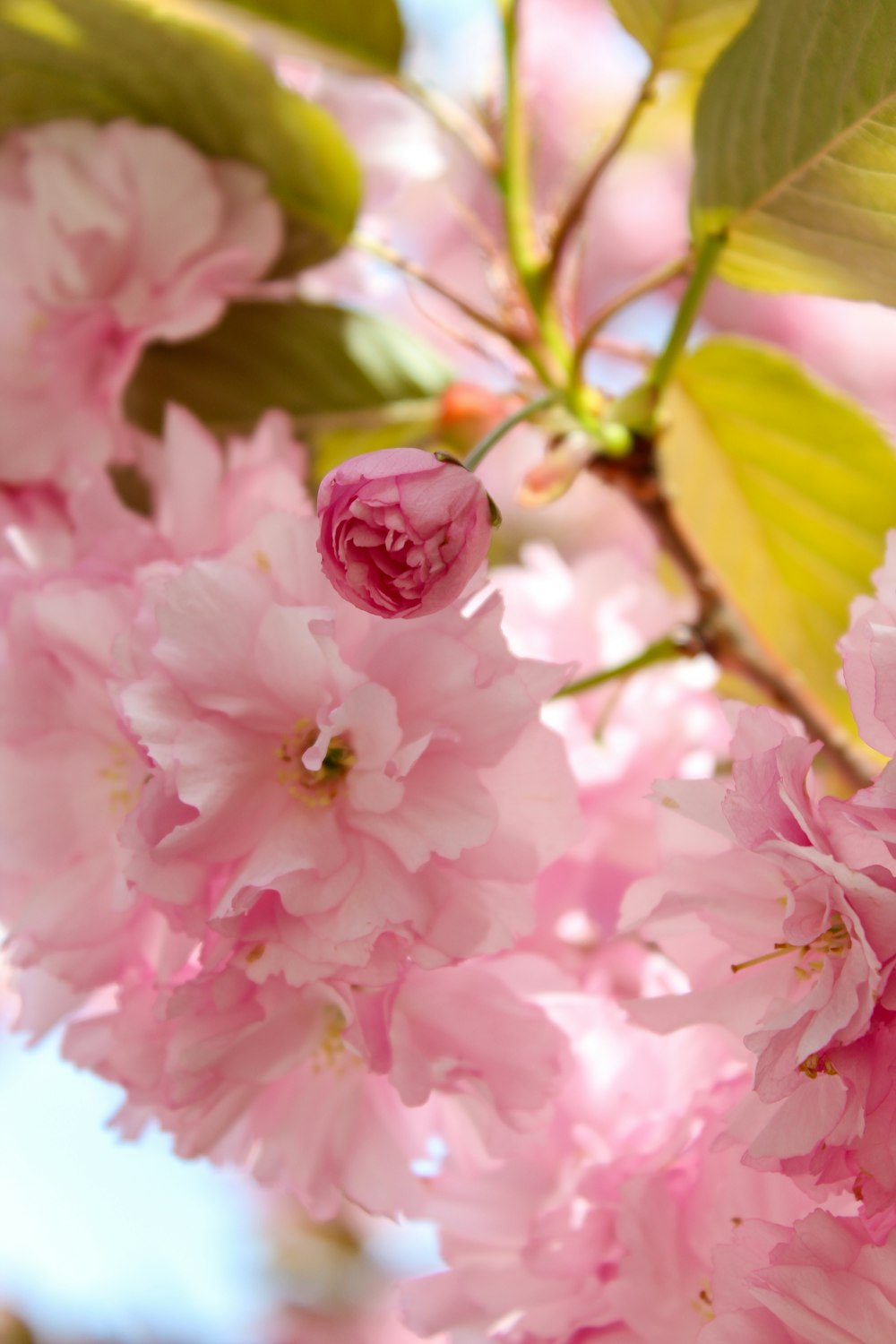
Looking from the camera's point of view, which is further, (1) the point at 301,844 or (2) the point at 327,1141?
(2) the point at 327,1141

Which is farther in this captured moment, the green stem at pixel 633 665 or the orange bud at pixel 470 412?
the orange bud at pixel 470 412

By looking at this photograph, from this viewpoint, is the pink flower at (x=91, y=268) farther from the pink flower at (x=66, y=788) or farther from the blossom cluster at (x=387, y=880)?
the pink flower at (x=66, y=788)

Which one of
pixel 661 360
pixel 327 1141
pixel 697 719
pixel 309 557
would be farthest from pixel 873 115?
pixel 327 1141

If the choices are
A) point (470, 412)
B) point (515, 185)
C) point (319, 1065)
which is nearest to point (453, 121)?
point (515, 185)

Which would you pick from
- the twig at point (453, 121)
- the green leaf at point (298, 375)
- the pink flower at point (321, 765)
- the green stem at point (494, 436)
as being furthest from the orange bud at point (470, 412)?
the pink flower at point (321, 765)

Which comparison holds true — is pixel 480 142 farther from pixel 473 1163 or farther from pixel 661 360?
pixel 473 1163

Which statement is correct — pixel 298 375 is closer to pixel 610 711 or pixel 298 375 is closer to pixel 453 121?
pixel 453 121
